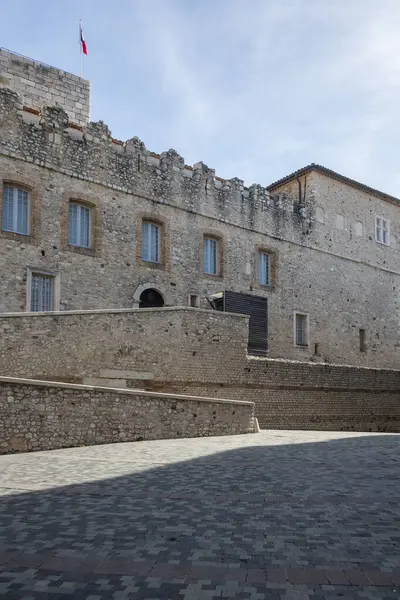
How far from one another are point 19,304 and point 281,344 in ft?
35.9

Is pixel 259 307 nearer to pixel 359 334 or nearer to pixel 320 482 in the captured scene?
pixel 359 334

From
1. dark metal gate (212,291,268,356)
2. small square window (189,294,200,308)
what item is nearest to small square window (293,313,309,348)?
dark metal gate (212,291,268,356)

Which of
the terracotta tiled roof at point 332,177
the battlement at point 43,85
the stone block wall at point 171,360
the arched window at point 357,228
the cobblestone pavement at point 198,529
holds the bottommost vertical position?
the cobblestone pavement at point 198,529

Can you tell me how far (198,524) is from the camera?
16.4 feet

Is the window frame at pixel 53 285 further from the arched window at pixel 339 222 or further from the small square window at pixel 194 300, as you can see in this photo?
the arched window at pixel 339 222

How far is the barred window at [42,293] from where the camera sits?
16.9m

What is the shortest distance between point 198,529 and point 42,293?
13.3 metres

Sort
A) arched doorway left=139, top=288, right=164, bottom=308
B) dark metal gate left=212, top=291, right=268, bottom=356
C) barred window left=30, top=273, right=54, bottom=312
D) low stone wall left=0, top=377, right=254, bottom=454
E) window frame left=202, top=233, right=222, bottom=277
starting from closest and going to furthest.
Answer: low stone wall left=0, top=377, right=254, bottom=454
barred window left=30, top=273, right=54, bottom=312
arched doorway left=139, top=288, right=164, bottom=308
dark metal gate left=212, top=291, right=268, bottom=356
window frame left=202, top=233, right=222, bottom=277

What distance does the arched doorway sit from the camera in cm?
1950

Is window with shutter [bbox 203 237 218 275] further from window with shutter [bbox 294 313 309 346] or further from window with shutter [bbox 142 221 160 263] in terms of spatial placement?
→ window with shutter [bbox 294 313 309 346]

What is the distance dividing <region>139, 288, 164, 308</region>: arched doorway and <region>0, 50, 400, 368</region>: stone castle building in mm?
38

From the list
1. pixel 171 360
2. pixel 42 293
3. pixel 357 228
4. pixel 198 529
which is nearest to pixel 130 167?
pixel 42 293

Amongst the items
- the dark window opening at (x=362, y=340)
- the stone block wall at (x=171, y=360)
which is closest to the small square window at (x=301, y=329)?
the dark window opening at (x=362, y=340)

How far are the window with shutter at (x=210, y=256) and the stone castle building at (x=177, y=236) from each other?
57 millimetres
